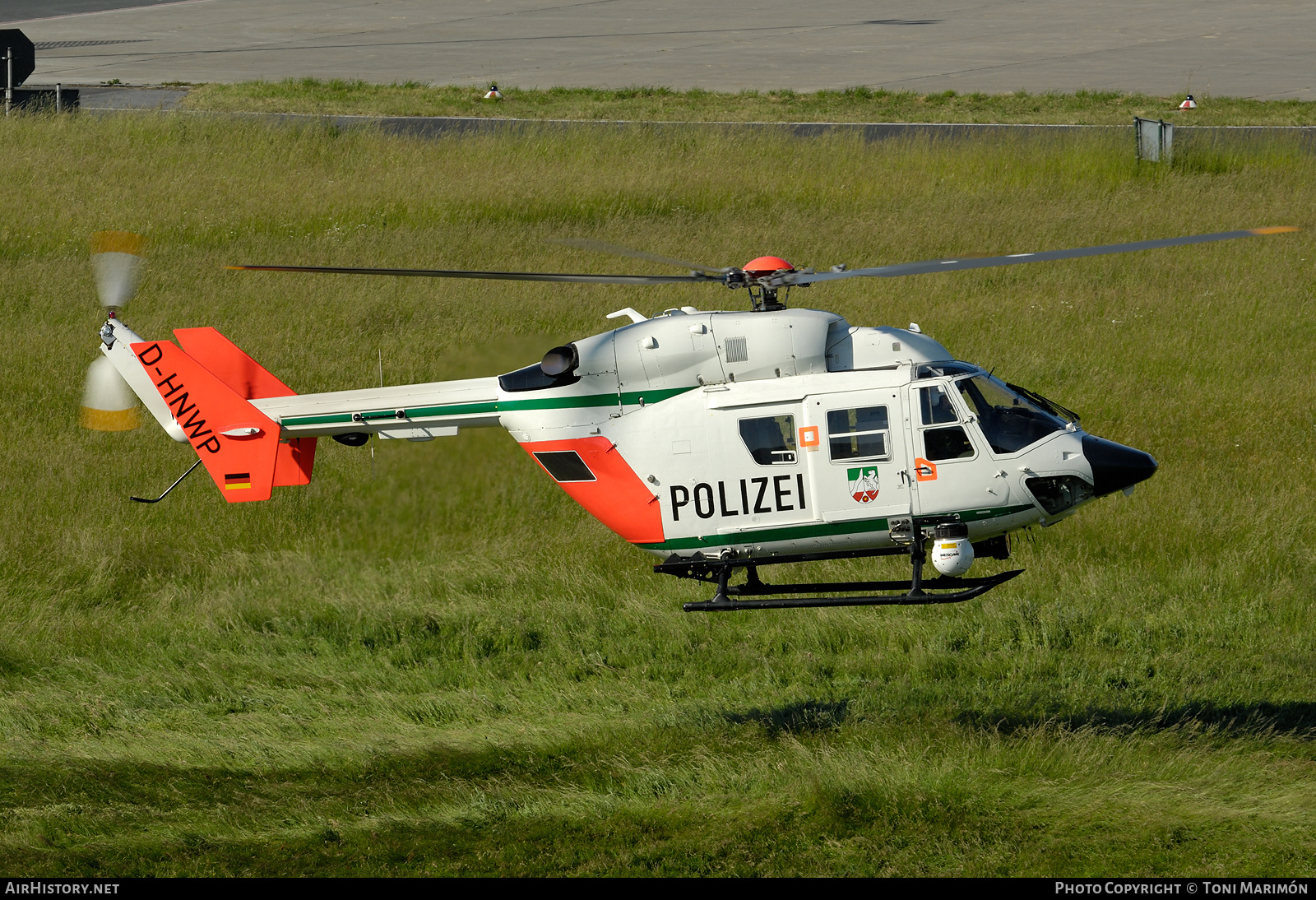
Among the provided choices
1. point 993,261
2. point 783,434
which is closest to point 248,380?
point 783,434

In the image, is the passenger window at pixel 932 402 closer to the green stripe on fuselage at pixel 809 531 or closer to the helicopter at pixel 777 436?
the helicopter at pixel 777 436

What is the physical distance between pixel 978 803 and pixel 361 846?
6.02 m

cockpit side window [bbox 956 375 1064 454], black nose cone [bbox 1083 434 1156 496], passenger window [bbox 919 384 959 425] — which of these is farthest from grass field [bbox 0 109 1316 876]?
passenger window [bbox 919 384 959 425]

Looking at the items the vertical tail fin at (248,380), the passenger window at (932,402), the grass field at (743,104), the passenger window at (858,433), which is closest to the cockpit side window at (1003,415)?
the passenger window at (932,402)

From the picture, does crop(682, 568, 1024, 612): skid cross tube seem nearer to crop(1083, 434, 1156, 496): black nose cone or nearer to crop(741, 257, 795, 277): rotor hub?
crop(1083, 434, 1156, 496): black nose cone

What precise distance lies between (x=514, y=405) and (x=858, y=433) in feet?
10.2

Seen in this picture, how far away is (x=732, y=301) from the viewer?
25.2 meters

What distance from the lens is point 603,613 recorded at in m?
18.8

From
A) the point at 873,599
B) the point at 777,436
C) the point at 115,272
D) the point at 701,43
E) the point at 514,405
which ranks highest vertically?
the point at 701,43

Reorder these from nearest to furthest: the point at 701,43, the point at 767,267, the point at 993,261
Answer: the point at 993,261 < the point at 767,267 < the point at 701,43

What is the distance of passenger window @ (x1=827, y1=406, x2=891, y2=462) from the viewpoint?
12.0 meters

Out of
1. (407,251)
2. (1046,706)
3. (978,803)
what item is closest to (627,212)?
(407,251)

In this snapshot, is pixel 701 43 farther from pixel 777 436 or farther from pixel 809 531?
pixel 809 531
